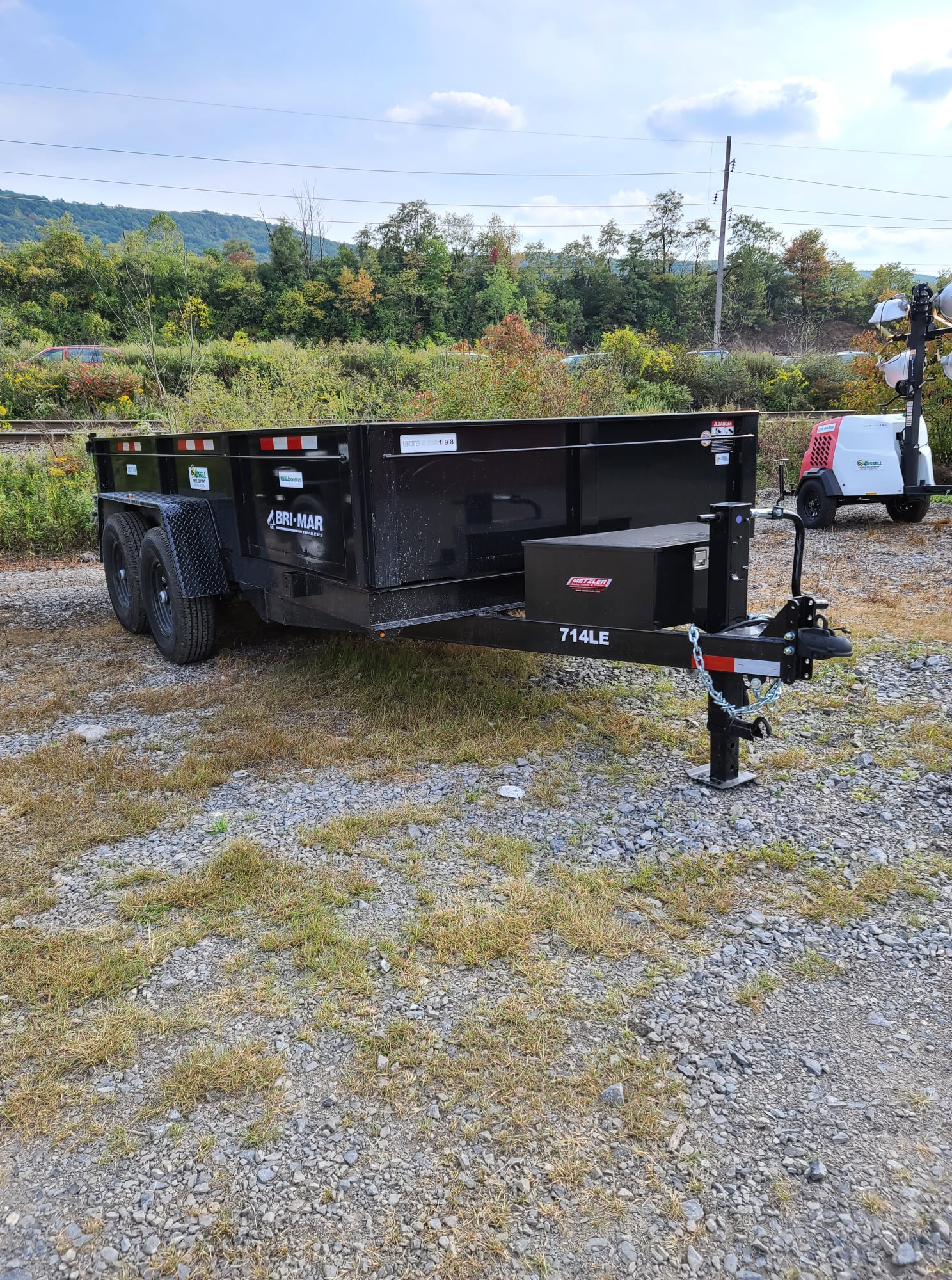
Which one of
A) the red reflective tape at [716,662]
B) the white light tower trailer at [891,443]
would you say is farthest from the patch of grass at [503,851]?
the white light tower trailer at [891,443]

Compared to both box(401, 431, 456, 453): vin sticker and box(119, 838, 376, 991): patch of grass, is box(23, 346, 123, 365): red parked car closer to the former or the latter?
box(401, 431, 456, 453): vin sticker

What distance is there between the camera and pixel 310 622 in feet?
15.1

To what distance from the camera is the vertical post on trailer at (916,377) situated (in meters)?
9.62

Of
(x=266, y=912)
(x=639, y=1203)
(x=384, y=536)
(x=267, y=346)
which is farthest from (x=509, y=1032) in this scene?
(x=267, y=346)

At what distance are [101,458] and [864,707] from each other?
19.1ft

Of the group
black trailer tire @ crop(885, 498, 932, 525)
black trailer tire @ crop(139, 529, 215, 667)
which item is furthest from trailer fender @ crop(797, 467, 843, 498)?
black trailer tire @ crop(139, 529, 215, 667)

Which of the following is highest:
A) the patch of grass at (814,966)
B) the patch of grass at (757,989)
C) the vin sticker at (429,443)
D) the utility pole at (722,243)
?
the utility pole at (722,243)

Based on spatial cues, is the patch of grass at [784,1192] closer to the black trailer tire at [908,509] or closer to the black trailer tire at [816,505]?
the black trailer tire at [816,505]

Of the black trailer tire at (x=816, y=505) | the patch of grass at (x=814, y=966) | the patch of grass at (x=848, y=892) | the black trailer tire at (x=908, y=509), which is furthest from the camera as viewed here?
the black trailer tire at (x=908, y=509)

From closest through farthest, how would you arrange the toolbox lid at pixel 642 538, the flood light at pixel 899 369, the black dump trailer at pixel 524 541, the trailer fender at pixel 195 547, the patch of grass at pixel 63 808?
the patch of grass at pixel 63 808 → the black dump trailer at pixel 524 541 → the toolbox lid at pixel 642 538 → the trailer fender at pixel 195 547 → the flood light at pixel 899 369

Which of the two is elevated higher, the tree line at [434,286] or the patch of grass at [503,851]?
the tree line at [434,286]

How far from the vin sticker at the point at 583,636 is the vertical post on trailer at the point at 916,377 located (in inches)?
297

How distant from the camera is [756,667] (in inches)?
133

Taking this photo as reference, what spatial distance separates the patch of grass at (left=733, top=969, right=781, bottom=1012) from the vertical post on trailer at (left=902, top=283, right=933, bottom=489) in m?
8.69
